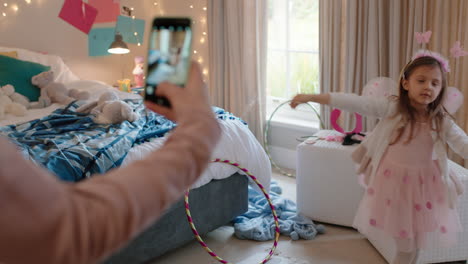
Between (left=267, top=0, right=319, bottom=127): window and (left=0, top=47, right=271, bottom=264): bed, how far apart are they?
1.23 metres

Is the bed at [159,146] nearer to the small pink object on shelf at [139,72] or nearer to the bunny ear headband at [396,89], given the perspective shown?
the bunny ear headband at [396,89]

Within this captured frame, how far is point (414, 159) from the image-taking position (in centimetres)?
188

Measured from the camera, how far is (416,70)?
1.87 meters

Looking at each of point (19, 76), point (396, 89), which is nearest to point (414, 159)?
point (396, 89)

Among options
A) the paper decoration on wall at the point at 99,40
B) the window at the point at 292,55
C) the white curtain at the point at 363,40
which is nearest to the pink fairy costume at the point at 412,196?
the white curtain at the point at 363,40

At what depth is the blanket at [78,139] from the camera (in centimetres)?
208

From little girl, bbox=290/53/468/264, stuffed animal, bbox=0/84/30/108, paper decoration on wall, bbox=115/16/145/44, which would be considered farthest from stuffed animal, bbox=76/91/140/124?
paper decoration on wall, bbox=115/16/145/44

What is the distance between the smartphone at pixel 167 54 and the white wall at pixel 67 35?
3532mm

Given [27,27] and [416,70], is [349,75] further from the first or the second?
[27,27]

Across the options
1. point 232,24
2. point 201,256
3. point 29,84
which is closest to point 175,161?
point 201,256

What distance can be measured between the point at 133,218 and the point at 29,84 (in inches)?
127

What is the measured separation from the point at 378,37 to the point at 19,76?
2.42m

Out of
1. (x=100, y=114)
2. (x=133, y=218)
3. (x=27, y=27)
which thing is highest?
(x=27, y=27)

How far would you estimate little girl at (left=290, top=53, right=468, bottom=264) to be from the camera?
185cm
